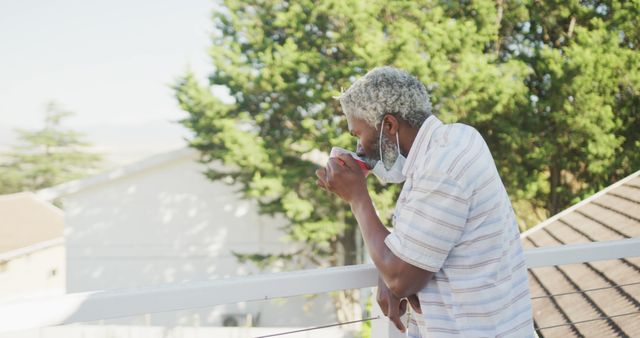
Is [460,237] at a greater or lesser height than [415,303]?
greater

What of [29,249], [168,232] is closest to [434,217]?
[168,232]

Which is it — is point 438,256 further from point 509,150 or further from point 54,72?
point 54,72

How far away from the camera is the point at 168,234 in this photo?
1383 centimetres

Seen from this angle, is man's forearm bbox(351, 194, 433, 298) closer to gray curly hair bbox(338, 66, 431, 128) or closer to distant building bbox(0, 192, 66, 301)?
gray curly hair bbox(338, 66, 431, 128)

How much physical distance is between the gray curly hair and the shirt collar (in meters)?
0.05

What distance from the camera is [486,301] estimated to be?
42.6 inches

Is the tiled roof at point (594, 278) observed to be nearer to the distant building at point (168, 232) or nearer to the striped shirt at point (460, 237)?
the striped shirt at point (460, 237)

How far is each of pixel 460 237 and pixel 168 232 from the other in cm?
1353

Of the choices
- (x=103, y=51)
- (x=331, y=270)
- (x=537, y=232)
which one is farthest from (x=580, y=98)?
(x=103, y=51)

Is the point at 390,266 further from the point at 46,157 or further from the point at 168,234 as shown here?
the point at 46,157

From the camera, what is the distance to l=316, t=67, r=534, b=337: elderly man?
3.30 ft

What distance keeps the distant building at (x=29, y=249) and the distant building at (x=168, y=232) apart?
212 centimetres

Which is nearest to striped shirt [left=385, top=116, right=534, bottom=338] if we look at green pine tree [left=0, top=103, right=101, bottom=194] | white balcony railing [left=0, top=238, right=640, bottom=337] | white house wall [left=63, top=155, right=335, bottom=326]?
white balcony railing [left=0, top=238, right=640, bottom=337]

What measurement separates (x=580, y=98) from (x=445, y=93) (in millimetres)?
3356
